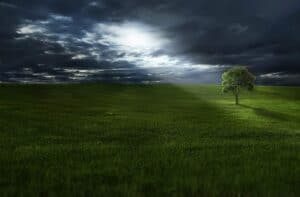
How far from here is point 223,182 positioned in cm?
1428

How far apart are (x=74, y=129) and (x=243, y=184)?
72.0 ft

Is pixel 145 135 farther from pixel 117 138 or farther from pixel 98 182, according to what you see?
pixel 98 182

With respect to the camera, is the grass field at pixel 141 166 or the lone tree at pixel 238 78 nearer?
the grass field at pixel 141 166

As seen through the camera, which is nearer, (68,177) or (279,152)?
(68,177)

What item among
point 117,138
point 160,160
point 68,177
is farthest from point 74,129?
point 68,177

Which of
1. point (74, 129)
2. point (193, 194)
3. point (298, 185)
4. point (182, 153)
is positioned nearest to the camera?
point (193, 194)

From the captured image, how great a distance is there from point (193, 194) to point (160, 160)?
611 centimetres

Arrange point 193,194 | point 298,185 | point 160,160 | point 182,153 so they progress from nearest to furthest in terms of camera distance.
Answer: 1. point 193,194
2. point 298,185
3. point 160,160
4. point 182,153

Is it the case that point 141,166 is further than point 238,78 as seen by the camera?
No

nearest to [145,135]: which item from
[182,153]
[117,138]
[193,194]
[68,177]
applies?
[117,138]

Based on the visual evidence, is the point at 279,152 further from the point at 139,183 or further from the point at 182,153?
the point at 139,183

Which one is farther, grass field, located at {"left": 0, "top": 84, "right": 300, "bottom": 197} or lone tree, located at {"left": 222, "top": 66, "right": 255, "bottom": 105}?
lone tree, located at {"left": 222, "top": 66, "right": 255, "bottom": 105}

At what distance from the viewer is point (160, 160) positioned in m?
18.8

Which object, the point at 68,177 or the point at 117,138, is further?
the point at 117,138
